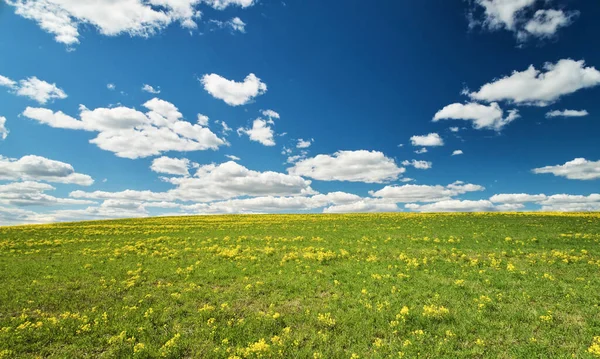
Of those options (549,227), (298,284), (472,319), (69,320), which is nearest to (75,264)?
(69,320)

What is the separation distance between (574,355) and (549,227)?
40.9 meters

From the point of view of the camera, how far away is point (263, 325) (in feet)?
53.3

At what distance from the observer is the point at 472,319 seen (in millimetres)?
16047

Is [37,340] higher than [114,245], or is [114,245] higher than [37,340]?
A: [114,245]

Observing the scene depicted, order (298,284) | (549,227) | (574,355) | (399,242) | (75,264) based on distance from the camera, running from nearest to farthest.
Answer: (574,355) < (298,284) < (75,264) < (399,242) < (549,227)

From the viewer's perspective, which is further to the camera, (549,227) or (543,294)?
(549,227)

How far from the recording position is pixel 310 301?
63.6 ft

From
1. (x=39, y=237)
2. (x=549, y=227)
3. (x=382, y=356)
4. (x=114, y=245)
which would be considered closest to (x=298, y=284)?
(x=382, y=356)

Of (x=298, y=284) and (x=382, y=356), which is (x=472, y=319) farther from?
(x=298, y=284)

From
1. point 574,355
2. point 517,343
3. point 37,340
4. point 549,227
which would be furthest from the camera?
point 549,227

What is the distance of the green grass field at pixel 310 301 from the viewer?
46.2ft

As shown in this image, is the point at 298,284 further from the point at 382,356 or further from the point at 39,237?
the point at 39,237

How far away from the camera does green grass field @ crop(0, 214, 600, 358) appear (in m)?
14.1

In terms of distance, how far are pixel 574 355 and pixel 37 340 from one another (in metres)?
23.2
